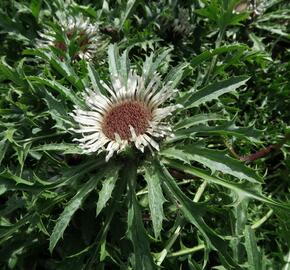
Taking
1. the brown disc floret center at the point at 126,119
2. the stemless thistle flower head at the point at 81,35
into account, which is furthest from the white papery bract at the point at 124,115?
the stemless thistle flower head at the point at 81,35

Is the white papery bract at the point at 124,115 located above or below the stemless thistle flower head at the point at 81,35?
below

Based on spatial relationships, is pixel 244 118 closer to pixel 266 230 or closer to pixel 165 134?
pixel 266 230

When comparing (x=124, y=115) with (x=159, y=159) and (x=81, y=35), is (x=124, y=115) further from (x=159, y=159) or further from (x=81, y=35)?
(x=81, y=35)

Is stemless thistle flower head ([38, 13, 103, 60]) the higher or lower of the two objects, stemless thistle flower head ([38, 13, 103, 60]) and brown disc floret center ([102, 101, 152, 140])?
the higher

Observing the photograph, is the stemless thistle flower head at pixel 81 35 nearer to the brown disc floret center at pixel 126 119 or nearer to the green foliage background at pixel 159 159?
the green foliage background at pixel 159 159

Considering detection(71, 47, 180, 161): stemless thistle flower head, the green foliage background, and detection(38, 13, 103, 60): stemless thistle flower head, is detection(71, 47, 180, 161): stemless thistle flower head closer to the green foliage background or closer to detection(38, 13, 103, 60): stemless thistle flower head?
the green foliage background

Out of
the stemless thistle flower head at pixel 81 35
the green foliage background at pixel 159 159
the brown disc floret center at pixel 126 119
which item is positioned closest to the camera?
the green foliage background at pixel 159 159

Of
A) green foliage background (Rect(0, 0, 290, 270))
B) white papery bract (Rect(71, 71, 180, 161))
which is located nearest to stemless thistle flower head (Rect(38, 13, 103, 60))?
green foliage background (Rect(0, 0, 290, 270))
